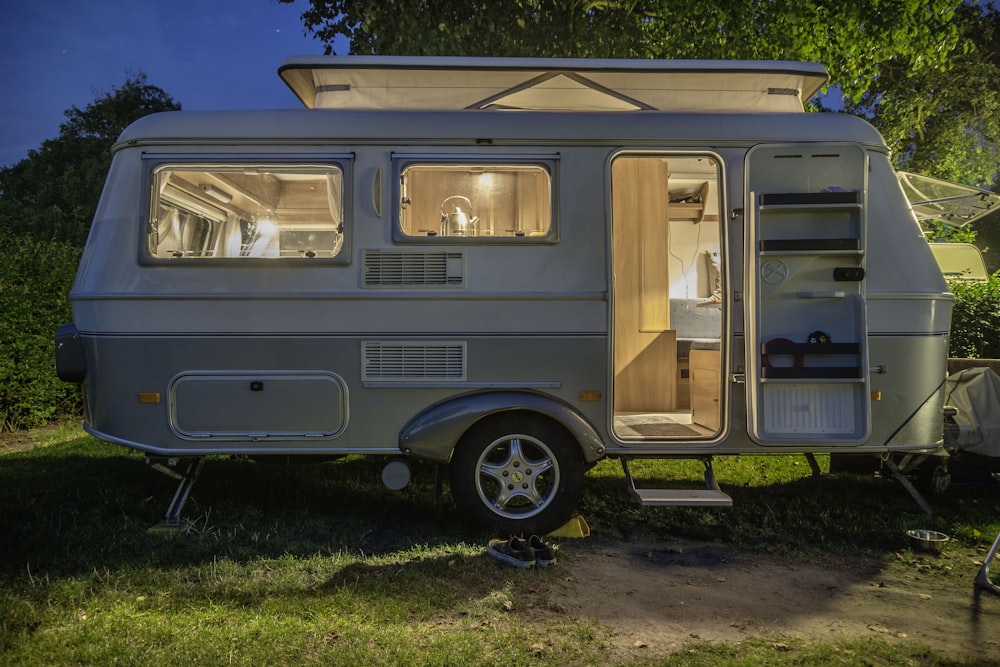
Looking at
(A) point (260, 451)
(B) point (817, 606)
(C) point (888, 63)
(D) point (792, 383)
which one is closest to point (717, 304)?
(D) point (792, 383)

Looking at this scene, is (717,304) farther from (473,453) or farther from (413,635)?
(413,635)

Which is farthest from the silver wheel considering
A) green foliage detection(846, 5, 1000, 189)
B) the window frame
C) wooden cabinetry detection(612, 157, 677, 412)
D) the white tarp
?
green foliage detection(846, 5, 1000, 189)

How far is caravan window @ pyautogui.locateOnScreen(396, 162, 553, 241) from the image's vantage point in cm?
505

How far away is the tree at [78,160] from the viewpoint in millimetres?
23750

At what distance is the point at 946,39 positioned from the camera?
11.3 m

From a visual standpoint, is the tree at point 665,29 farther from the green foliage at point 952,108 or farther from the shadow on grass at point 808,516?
the shadow on grass at point 808,516

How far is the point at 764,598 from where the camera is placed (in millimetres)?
4129

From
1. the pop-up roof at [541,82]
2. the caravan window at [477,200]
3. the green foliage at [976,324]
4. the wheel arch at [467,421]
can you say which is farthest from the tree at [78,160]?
the green foliage at [976,324]

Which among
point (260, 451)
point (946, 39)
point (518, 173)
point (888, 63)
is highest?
point (888, 63)

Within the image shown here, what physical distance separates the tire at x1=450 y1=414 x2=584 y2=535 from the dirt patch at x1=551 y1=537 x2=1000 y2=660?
0.28 metres

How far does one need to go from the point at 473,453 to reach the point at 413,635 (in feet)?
5.22

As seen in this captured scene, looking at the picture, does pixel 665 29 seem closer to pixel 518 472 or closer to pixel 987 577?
pixel 518 472

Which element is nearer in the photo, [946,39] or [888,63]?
[946,39]

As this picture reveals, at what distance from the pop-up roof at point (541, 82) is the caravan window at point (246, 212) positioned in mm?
742
